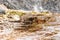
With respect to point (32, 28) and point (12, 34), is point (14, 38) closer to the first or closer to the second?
point (12, 34)

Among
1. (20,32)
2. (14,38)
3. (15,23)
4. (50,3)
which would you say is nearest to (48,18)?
(15,23)

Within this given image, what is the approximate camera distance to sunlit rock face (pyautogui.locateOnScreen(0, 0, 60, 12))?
18697 millimetres

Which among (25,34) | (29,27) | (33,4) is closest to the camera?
(25,34)

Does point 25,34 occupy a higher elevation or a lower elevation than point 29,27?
lower

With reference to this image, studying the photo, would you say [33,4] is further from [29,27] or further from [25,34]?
[25,34]

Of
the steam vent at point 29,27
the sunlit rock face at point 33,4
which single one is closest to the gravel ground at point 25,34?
the steam vent at point 29,27

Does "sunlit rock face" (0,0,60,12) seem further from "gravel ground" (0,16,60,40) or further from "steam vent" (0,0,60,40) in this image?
"gravel ground" (0,16,60,40)

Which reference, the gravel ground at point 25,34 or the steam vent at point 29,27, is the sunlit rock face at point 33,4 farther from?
the gravel ground at point 25,34

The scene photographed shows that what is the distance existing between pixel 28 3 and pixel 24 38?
1231 cm

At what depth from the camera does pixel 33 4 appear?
20906 mm

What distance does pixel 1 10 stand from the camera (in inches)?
555

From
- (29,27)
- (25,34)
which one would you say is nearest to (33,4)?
(29,27)

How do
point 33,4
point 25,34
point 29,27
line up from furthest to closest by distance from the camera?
point 33,4
point 29,27
point 25,34

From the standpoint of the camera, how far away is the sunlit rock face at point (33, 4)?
1870 cm
